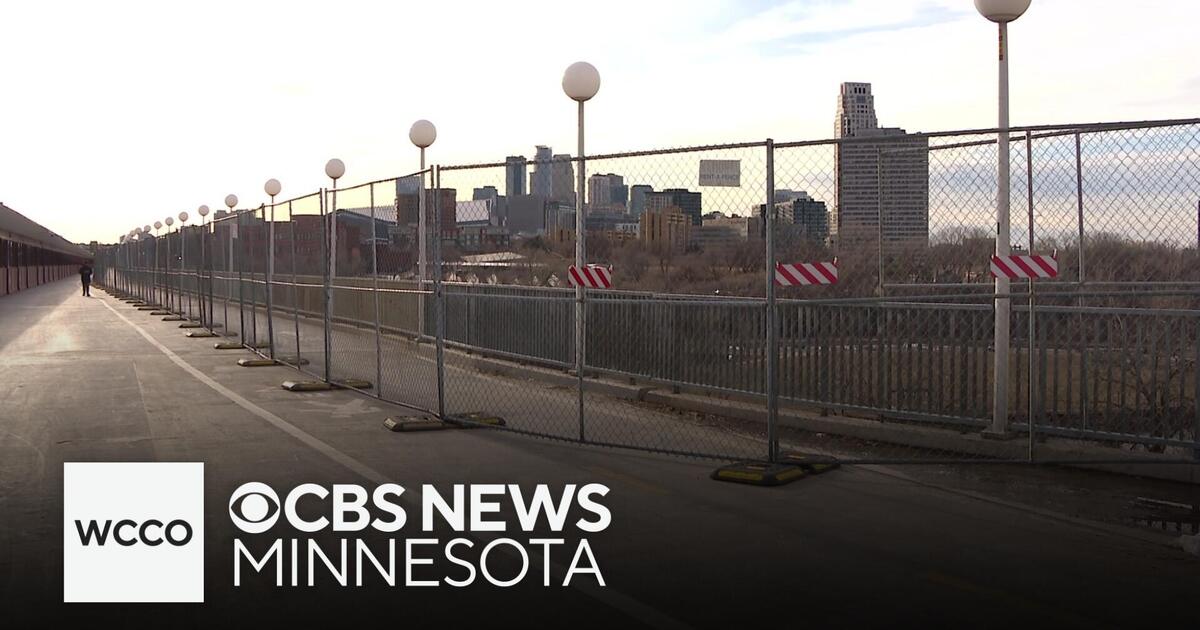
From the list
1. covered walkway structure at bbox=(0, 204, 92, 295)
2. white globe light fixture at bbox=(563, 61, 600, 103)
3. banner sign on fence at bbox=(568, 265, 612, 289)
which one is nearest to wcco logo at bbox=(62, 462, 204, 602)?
banner sign on fence at bbox=(568, 265, 612, 289)

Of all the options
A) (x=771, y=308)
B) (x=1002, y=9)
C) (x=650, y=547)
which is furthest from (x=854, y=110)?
(x=650, y=547)

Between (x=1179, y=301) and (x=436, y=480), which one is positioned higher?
(x=1179, y=301)

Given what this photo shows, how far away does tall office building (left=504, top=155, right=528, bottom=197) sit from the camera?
10922 millimetres

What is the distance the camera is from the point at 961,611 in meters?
5.24

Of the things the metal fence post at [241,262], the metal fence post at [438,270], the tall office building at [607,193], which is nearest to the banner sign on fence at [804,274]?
the tall office building at [607,193]

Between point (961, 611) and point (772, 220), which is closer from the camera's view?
point (961, 611)

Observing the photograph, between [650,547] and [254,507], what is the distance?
9.53 ft

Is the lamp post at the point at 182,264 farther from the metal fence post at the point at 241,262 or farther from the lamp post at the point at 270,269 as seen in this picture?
the lamp post at the point at 270,269

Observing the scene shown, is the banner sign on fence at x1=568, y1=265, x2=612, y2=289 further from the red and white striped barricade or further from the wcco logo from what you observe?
the wcco logo

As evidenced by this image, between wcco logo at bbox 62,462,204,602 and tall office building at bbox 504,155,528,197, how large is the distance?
13.9 feet

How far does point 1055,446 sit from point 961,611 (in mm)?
4198

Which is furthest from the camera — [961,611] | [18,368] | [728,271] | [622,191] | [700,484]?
[18,368]

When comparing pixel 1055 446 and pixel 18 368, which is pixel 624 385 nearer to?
pixel 1055 446

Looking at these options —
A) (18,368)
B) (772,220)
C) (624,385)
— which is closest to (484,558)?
(772,220)
